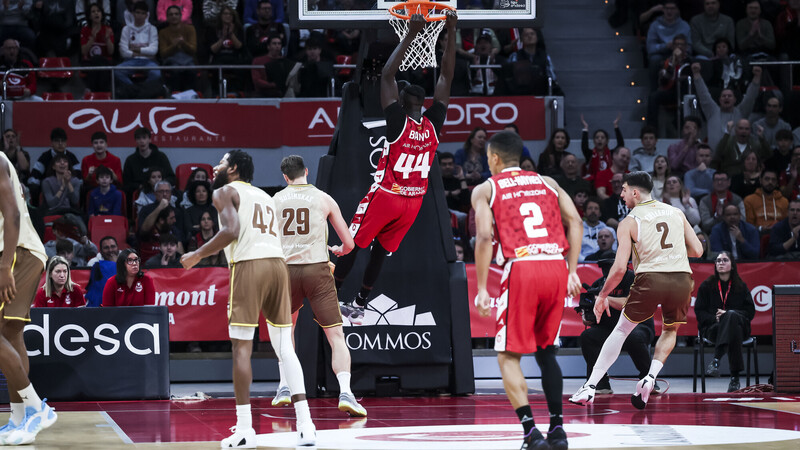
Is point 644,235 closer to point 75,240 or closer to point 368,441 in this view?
point 368,441

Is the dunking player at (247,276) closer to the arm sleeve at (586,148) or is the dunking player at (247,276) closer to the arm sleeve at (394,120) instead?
the arm sleeve at (394,120)

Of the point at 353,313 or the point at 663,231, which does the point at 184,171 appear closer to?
the point at 353,313

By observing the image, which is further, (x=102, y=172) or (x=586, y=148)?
(x=586, y=148)

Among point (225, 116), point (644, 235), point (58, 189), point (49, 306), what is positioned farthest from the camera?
Result: point (225, 116)

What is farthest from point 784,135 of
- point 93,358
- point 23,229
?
point 23,229

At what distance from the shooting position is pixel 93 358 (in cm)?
1144

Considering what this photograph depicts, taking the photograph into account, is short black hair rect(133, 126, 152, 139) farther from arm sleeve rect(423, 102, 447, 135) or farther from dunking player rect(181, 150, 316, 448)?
dunking player rect(181, 150, 316, 448)

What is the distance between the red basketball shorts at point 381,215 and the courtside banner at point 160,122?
293 inches

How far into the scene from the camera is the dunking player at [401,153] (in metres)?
10.1

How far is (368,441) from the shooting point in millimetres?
7871

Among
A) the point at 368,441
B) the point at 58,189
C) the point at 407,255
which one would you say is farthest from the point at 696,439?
the point at 58,189

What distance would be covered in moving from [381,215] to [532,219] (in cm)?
326

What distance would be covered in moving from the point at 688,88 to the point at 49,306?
11.0m

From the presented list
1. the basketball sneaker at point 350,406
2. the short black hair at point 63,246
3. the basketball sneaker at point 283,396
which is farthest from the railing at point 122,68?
the basketball sneaker at point 350,406
